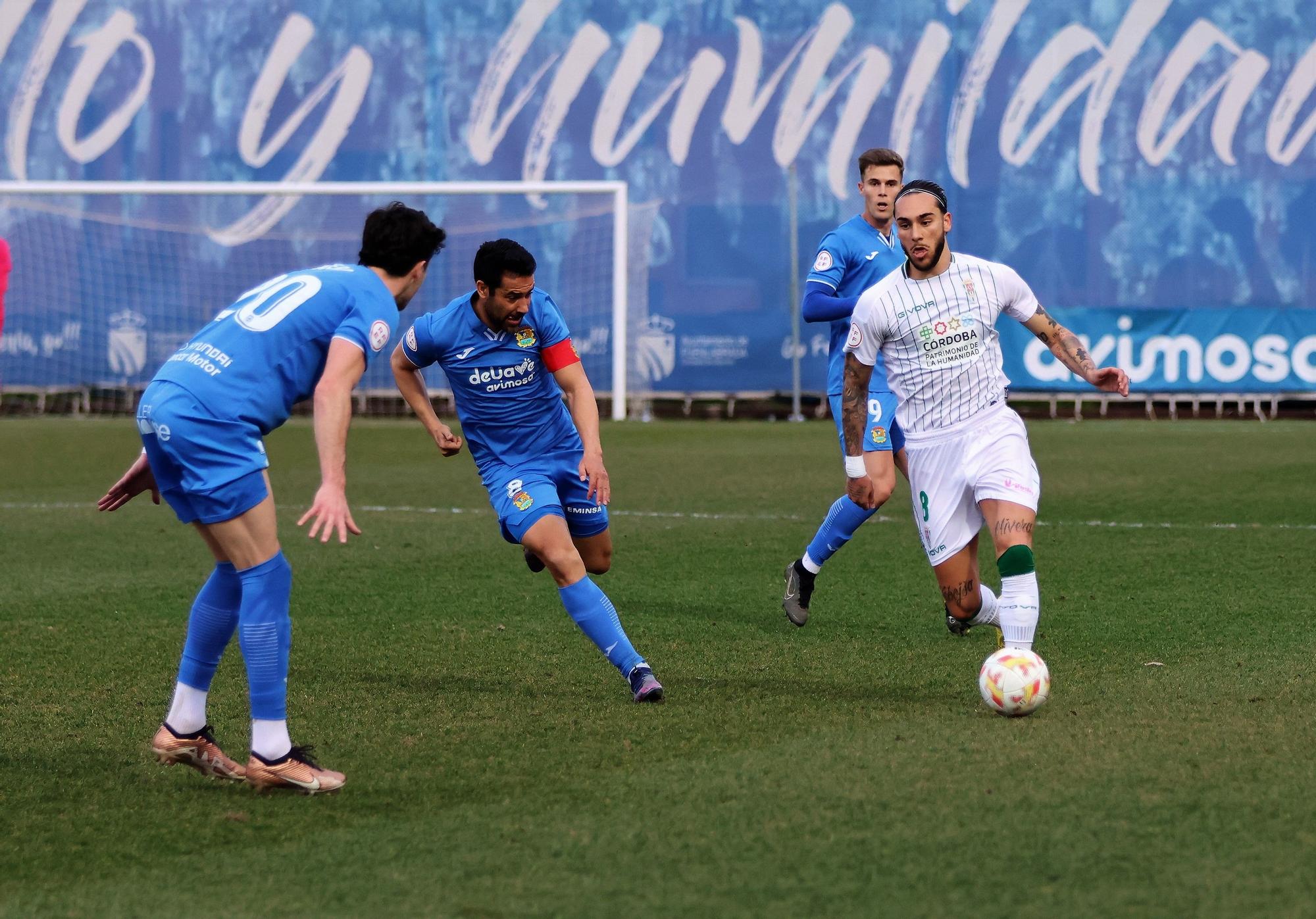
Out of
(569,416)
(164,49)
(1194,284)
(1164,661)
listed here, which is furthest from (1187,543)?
(164,49)

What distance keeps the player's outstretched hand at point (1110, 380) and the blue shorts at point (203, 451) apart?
287 cm

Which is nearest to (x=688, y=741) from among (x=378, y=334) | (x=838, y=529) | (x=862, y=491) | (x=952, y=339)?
(x=378, y=334)

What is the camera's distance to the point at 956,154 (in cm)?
2566

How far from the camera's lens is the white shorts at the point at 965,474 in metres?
5.76

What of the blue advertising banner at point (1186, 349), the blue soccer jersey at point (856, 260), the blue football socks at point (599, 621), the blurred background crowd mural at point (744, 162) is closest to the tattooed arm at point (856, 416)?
the blue football socks at point (599, 621)

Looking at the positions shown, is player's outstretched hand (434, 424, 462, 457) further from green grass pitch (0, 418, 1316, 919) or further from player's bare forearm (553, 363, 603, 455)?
green grass pitch (0, 418, 1316, 919)

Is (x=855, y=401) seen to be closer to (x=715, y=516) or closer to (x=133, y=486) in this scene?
(x=133, y=486)

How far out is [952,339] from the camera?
5902 mm

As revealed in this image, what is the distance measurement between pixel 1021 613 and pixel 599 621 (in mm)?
1425

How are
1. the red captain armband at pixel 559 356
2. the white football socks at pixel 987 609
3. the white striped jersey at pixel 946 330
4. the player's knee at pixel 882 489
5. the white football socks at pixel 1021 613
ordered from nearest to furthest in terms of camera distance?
the white football socks at pixel 1021 613 < the white striped jersey at pixel 946 330 < the red captain armband at pixel 559 356 < the white football socks at pixel 987 609 < the player's knee at pixel 882 489

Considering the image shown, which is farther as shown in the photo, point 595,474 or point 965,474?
point 965,474

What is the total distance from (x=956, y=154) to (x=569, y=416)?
2043 centimetres

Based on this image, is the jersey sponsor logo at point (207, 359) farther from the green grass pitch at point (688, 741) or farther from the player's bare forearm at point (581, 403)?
the player's bare forearm at point (581, 403)

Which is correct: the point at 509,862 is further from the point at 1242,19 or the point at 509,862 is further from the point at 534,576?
the point at 1242,19
